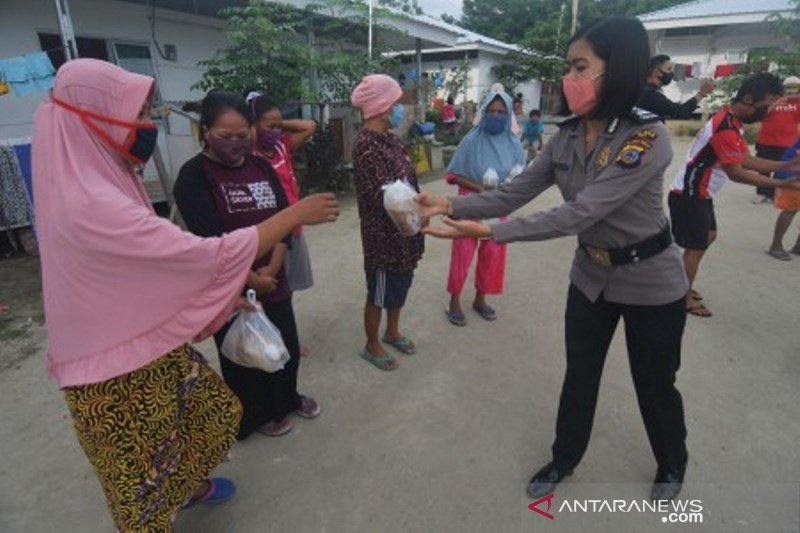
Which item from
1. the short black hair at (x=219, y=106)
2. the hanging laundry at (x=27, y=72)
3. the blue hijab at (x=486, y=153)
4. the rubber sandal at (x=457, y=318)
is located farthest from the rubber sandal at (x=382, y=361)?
the hanging laundry at (x=27, y=72)

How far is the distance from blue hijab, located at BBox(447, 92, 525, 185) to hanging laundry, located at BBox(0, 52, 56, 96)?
4.49m

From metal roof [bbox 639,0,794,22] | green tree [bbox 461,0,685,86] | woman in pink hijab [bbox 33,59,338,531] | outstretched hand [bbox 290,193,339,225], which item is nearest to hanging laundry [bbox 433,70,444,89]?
green tree [bbox 461,0,685,86]

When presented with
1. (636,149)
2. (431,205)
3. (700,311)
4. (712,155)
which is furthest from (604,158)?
(700,311)

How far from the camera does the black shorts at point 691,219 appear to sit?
3824mm

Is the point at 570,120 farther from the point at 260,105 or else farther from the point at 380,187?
the point at 260,105

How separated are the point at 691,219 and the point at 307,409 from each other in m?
3.28

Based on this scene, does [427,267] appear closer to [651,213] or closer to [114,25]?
[651,213]

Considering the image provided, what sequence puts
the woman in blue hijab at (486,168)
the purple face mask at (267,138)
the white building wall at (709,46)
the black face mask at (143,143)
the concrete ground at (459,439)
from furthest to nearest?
1. the white building wall at (709,46)
2. the woman in blue hijab at (486,168)
3. the purple face mask at (267,138)
4. the concrete ground at (459,439)
5. the black face mask at (143,143)

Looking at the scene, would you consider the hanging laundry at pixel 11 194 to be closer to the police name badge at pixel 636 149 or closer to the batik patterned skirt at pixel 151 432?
the batik patterned skirt at pixel 151 432

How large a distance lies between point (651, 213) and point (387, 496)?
169 centimetres

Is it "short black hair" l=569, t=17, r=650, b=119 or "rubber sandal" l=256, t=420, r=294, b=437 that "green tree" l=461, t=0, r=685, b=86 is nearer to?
"short black hair" l=569, t=17, r=650, b=119

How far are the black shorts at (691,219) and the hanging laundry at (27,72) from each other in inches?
243

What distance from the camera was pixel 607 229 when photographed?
6.16ft

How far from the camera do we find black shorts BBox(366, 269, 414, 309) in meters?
3.11
